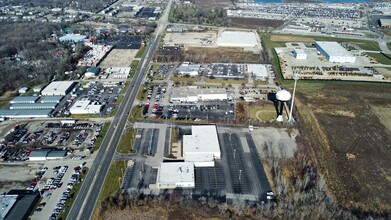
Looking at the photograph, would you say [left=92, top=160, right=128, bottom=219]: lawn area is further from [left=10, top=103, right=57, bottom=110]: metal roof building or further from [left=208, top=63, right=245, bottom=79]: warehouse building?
[left=208, top=63, right=245, bottom=79]: warehouse building

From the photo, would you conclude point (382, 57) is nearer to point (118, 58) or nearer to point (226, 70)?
point (226, 70)

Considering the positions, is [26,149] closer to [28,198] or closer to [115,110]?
[28,198]

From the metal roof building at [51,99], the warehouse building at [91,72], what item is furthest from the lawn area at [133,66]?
the metal roof building at [51,99]

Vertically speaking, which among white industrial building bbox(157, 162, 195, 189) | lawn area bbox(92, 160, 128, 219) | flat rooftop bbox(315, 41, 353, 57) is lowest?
lawn area bbox(92, 160, 128, 219)

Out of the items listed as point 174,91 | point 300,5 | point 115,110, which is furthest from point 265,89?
point 300,5

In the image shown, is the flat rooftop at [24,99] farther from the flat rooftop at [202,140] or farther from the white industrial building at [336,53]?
the white industrial building at [336,53]

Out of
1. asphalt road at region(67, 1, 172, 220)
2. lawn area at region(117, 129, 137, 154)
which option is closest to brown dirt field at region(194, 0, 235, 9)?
asphalt road at region(67, 1, 172, 220)
